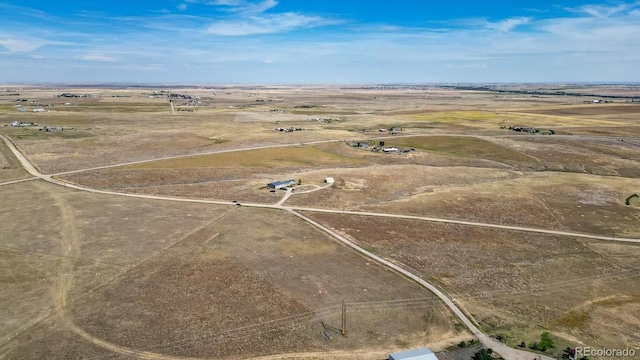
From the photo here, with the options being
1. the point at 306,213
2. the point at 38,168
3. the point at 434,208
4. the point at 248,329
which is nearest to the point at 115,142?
the point at 38,168

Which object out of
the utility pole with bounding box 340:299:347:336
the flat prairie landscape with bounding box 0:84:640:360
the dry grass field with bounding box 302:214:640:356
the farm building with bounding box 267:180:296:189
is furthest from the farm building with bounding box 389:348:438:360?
the farm building with bounding box 267:180:296:189

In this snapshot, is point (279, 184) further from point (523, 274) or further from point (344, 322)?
point (523, 274)

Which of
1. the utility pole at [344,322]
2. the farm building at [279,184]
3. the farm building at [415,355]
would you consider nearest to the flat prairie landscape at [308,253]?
the utility pole at [344,322]

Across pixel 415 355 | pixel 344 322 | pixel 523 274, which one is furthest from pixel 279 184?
pixel 415 355

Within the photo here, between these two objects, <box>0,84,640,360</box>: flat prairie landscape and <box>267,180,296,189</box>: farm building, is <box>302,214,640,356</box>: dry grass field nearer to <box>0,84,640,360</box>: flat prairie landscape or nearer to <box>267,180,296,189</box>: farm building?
<box>0,84,640,360</box>: flat prairie landscape

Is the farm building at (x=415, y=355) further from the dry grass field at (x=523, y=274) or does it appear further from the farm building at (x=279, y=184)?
the farm building at (x=279, y=184)

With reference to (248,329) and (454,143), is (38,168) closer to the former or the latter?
(248,329)
